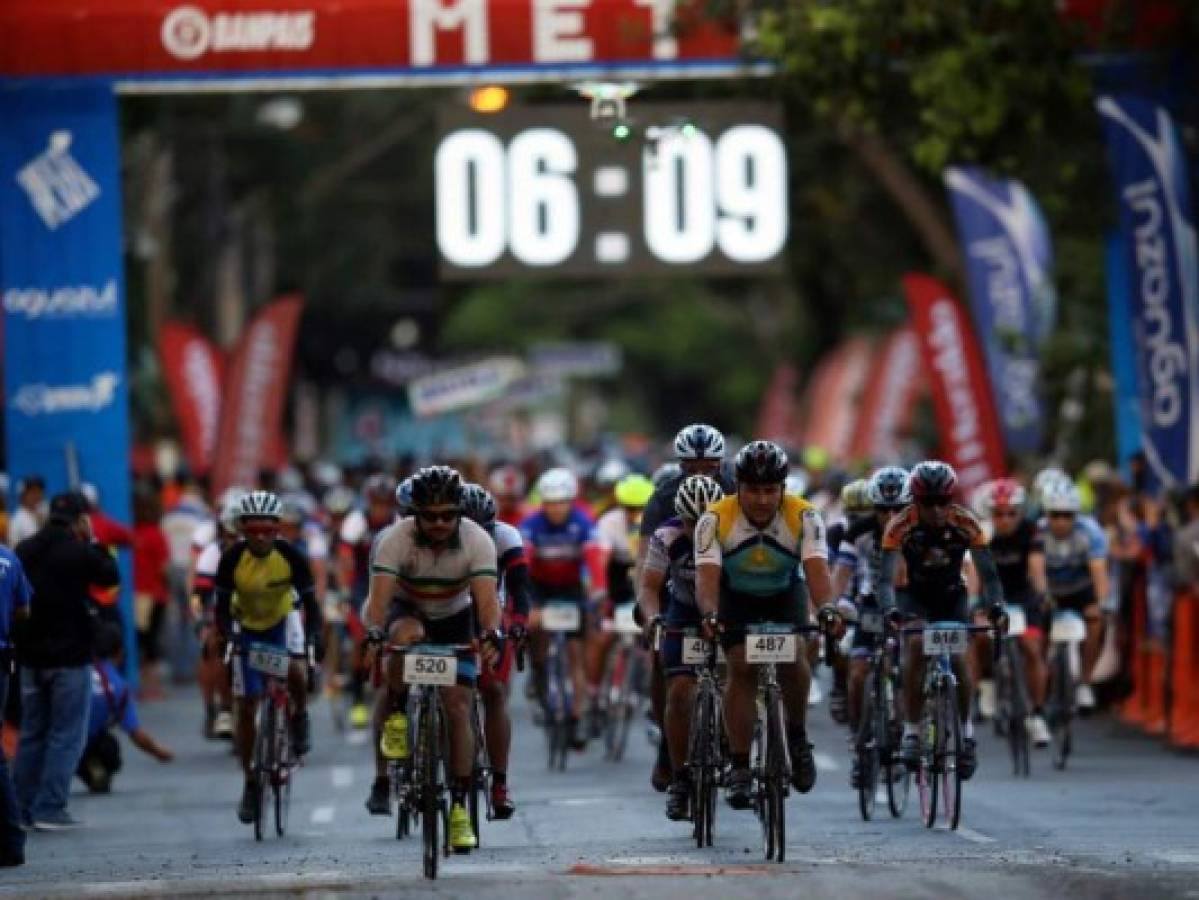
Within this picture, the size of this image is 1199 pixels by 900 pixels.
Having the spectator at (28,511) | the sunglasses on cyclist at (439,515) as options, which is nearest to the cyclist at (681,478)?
the sunglasses on cyclist at (439,515)

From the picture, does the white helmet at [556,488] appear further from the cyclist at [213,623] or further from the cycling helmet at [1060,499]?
the cycling helmet at [1060,499]

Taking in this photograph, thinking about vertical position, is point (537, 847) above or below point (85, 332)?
below

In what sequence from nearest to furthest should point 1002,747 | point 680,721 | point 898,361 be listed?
point 680,721 → point 1002,747 → point 898,361

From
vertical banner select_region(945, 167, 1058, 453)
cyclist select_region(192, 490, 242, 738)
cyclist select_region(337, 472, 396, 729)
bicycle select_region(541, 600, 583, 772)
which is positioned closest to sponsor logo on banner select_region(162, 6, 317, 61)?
cyclist select_region(337, 472, 396, 729)

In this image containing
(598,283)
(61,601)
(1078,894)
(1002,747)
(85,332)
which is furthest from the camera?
(598,283)

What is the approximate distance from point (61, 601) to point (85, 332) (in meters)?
10.4

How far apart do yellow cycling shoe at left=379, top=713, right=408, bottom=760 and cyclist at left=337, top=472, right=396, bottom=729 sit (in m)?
10.0

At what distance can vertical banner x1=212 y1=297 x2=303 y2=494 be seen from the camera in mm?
39250

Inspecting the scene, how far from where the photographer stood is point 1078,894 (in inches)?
583

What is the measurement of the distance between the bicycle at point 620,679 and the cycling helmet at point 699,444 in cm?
575

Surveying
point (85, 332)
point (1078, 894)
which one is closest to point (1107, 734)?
point (85, 332)

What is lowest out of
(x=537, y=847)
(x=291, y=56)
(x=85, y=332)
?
(x=537, y=847)

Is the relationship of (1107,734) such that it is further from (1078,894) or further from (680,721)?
(1078,894)

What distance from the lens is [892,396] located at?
1925 inches
